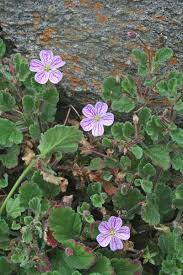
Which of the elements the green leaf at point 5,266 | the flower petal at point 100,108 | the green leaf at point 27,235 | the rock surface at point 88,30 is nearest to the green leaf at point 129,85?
the flower petal at point 100,108

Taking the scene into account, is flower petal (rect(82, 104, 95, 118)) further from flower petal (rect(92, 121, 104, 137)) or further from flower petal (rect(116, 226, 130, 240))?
flower petal (rect(116, 226, 130, 240))

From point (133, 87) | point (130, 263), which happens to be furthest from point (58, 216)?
point (133, 87)

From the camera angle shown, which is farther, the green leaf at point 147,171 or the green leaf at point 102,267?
the green leaf at point 147,171

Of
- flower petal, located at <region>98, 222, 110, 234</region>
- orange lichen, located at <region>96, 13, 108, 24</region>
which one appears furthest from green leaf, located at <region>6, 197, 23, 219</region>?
orange lichen, located at <region>96, 13, 108, 24</region>

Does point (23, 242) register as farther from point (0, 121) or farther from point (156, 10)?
point (156, 10)

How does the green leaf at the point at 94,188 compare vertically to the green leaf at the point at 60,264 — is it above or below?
above

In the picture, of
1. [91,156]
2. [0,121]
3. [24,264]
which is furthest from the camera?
[91,156]

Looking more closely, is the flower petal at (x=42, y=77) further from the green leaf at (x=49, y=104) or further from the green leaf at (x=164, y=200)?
the green leaf at (x=164, y=200)
